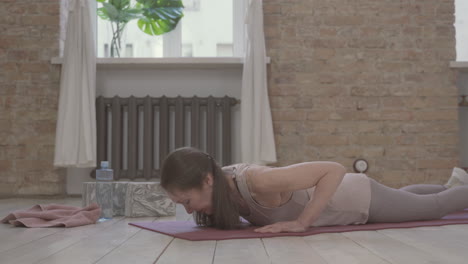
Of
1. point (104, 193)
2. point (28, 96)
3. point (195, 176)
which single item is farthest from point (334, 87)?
point (195, 176)

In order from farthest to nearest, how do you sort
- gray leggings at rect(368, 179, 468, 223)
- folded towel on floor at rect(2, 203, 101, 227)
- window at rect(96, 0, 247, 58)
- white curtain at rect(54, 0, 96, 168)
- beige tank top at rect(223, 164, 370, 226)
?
window at rect(96, 0, 247, 58) → white curtain at rect(54, 0, 96, 168) → folded towel on floor at rect(2, 203, 101, 227) → gray leggings at rect(368, 179, 468, 223) → beige tank top at rect(223, 164, 370, 226)

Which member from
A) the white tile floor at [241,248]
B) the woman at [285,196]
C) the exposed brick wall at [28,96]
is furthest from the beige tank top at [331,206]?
the exposed brick wall at [28,96]

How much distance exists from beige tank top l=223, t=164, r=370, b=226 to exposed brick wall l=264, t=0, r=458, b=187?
229 centimetres

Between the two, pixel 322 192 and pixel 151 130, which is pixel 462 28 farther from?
pixel 322 192

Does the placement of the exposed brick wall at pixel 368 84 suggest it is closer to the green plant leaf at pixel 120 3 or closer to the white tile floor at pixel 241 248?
the green plant leaf at pixel 120 3

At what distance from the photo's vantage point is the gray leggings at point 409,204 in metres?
2.27

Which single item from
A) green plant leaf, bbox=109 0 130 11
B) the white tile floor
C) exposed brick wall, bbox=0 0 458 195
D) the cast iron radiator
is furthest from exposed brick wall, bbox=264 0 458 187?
the white tile floor

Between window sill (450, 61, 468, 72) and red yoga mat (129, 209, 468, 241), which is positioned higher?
window sill (450, 61, 468, 72)

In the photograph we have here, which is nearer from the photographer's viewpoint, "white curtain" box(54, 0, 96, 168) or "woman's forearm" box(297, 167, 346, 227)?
Answer: "woman's forearm" box(297, 167, 346, 227)

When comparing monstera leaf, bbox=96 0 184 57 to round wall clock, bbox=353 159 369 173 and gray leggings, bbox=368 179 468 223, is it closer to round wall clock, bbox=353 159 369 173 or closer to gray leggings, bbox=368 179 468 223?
round wall clock, bbox=353 159 369 173

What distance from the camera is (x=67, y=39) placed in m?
4.40

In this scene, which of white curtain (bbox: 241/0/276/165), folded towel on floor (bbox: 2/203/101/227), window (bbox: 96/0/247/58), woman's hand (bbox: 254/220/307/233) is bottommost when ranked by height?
folded towel on floor (bbox: 2/203/101/227)

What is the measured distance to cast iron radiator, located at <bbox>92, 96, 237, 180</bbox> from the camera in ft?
14.9

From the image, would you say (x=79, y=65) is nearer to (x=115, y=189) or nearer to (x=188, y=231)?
(x=115, y=189)
